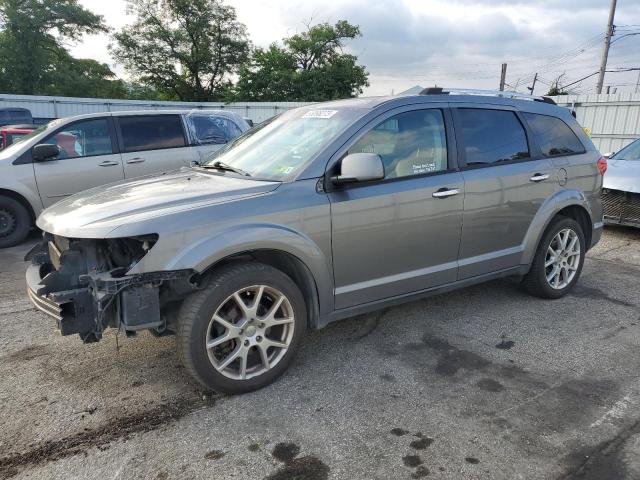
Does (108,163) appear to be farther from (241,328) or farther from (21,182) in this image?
(241,328)

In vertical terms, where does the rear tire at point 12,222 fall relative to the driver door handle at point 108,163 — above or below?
below

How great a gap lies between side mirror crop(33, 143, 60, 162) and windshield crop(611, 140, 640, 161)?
28.5ft

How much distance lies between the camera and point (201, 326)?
283 centimetres

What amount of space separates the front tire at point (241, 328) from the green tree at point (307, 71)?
35.4m

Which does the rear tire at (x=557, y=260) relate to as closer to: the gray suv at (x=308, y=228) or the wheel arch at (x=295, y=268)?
the gray suv at (x=308, y=228)

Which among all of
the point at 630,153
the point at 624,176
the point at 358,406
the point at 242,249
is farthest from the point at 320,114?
the point at 630,153

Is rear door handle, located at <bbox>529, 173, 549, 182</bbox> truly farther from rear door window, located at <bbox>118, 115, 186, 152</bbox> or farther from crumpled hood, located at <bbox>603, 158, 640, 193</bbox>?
rear door window, located at <bbox>118, 115, 186, 152</bbox>

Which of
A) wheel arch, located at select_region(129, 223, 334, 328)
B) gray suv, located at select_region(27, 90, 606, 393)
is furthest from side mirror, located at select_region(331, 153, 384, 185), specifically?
wheel arch, located at select_region(129, 223, 334, 328)

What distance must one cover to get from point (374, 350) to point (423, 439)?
3.58ft

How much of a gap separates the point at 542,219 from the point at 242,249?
9.39 ft

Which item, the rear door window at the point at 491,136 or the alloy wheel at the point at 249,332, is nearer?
the alloy wheel at the point at 249,332

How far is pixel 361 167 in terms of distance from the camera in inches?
123

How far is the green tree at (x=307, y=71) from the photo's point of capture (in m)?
37.9

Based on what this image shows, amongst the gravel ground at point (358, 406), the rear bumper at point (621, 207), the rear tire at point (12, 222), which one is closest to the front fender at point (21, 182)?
the rear tire at point (12, 222)
